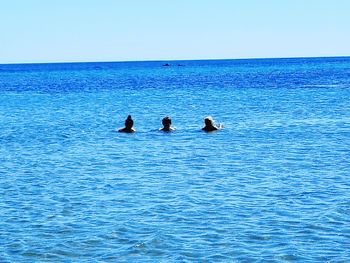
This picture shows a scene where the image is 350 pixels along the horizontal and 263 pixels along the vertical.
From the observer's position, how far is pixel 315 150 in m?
29.6

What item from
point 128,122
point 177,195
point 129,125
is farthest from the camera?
point 129,125

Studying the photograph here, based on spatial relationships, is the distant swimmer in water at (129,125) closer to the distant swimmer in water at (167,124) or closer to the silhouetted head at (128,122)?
the silhouetted head at (128,122)

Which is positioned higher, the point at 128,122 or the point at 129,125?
the point at 128,122

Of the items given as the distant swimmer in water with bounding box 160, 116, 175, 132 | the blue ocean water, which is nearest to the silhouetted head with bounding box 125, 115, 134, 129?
the blue ocean water

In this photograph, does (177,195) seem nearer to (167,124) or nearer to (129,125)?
(167,124)

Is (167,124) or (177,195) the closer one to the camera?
(177,195)

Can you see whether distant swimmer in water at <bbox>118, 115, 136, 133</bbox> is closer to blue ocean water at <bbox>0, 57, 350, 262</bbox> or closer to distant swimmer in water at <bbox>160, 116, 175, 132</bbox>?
blue ocean water at <bbox>0, 57, 350, 262</bbox>

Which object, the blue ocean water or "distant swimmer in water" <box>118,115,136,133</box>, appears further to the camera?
"distant swimmer in water" <box>118,115,136,133</box>

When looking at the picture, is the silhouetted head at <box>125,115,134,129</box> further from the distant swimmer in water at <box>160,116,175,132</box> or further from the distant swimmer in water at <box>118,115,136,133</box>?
the distant swimmer in water at <box>160,116,175,132</box>

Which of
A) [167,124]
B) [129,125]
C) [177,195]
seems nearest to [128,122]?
[129,125]

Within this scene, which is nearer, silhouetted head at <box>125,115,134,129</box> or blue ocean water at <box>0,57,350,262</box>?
blue ocean water at <box>0,57,350,262</box>

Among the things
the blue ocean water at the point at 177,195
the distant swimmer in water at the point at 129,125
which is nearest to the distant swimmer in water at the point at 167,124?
the blue ocean water at the point at 177,195

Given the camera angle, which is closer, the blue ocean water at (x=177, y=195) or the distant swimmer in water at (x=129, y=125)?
the blue ocean water at (x=177, y=195)

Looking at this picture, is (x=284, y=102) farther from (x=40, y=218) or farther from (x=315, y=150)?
(x=40, y=218)
